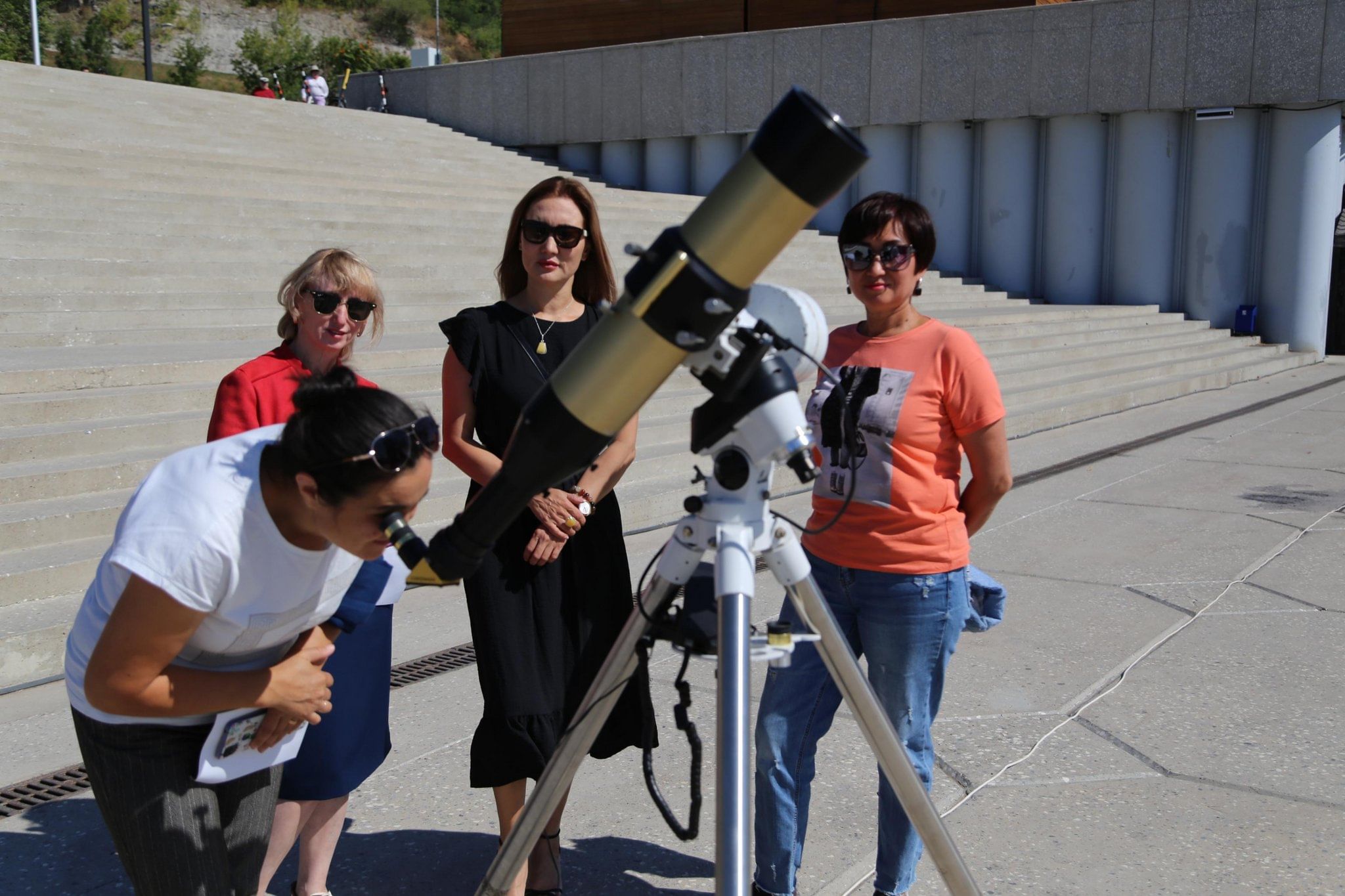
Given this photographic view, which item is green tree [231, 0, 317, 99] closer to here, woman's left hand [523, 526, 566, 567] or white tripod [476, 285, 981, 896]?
woman's left hand [523, 526, 566, 567]

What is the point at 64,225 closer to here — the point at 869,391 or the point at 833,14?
the point at 869,391

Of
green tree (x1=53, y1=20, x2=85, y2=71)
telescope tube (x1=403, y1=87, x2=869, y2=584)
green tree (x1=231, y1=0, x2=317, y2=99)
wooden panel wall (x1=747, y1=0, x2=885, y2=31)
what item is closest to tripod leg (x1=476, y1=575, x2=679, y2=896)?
telescope tube (x1=403, y1=87, x2=869, y2=584)

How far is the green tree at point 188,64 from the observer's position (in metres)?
44.4

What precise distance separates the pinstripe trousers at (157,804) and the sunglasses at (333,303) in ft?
4.04

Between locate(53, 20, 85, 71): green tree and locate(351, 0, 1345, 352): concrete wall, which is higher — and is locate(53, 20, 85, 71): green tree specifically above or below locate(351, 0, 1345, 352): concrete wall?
above

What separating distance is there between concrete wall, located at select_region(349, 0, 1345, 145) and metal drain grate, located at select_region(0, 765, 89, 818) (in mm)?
15981

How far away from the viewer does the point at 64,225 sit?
26.8 feet

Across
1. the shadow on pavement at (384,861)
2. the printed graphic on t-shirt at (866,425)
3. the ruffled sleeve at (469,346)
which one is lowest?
the shadow on pavement at (384,861)

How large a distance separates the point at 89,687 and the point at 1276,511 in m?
7.04

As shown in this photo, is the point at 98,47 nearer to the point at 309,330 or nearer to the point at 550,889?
the point at 309,330

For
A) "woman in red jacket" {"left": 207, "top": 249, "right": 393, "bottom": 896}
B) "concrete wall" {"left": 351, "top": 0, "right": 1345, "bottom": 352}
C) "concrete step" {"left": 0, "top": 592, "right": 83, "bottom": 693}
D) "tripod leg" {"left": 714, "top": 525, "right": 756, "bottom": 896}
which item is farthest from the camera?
"concrete wall" {"left": 351, "top": 0, "right": 1345, "bottom": 352}

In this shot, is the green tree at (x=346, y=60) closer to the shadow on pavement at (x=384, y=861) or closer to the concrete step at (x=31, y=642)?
the concrete step at (x=31, y=642)

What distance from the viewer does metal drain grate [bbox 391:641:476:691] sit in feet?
14.2

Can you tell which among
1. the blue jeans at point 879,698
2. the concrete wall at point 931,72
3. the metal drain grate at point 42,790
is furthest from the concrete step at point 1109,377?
the metal drain grate at point 42,790
